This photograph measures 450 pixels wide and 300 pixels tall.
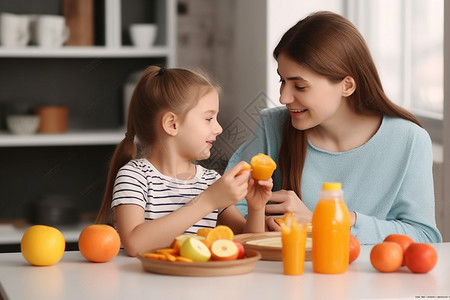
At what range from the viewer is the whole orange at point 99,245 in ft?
4.88

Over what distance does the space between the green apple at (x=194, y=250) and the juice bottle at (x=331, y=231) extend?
0.20 meters

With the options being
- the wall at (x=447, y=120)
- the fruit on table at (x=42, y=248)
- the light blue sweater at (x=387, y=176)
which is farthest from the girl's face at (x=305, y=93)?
the fruit on table at (x=42, y=248)

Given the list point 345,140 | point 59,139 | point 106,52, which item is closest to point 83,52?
point 106,52

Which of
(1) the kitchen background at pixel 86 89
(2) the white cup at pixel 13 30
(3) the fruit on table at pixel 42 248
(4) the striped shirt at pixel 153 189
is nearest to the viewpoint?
(3) the fruit on table at pixel 42 248

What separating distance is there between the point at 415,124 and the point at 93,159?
7.52 ft

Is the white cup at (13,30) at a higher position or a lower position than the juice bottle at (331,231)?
higher

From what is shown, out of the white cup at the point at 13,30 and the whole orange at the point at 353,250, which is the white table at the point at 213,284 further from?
the white cup at the point at 13,30

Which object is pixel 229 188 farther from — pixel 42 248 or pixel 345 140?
pixel 345 140

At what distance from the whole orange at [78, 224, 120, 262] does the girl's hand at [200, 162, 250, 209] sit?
0.23 m

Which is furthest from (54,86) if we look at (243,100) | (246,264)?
(246,264)

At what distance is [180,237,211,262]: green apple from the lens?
1370 mm

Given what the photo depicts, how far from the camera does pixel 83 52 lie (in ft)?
12.4

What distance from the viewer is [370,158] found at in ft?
7.05

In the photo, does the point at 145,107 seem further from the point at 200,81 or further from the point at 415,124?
the point at 415,124
